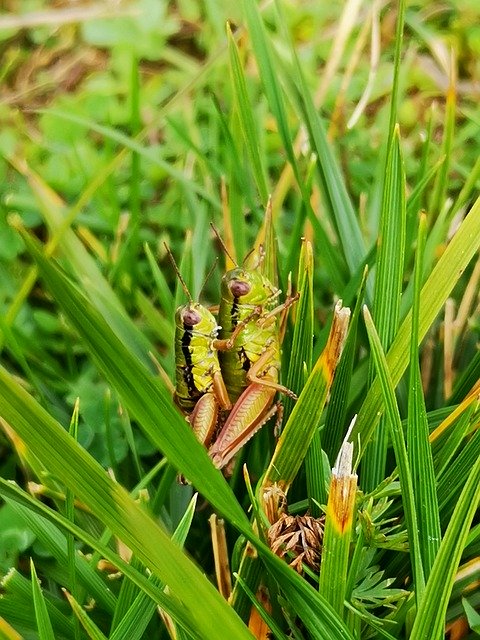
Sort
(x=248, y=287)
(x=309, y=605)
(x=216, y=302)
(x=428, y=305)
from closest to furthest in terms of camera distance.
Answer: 1. (x=309, y=605)
2. (x=428, y=305)
3. (x=248, y=287)
4. (x=216, y=302)

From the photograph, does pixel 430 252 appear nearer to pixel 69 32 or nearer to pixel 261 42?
pixel 261 42

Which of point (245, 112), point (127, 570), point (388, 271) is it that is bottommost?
point (127, 570)

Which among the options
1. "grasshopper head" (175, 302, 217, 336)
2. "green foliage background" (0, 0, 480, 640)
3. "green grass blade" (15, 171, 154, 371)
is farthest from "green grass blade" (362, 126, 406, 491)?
"green grass blade" (15, 171, 154, 371)

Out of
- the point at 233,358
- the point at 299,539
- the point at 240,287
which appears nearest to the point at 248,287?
the point at 240,287

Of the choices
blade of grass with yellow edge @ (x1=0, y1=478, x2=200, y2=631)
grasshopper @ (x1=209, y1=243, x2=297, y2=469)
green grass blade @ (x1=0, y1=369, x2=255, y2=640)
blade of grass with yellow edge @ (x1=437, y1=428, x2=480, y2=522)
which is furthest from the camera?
grasshopper @ (x1=209, y1=243, x2=297, y2=469)

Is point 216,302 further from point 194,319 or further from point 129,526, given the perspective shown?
point 129,526

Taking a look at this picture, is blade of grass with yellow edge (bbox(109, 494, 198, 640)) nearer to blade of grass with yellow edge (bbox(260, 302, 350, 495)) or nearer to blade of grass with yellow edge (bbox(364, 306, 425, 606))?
blade of grass with yellow edge (bbox(260, 302, 350, 495))

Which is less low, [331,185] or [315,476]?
[331,185]
